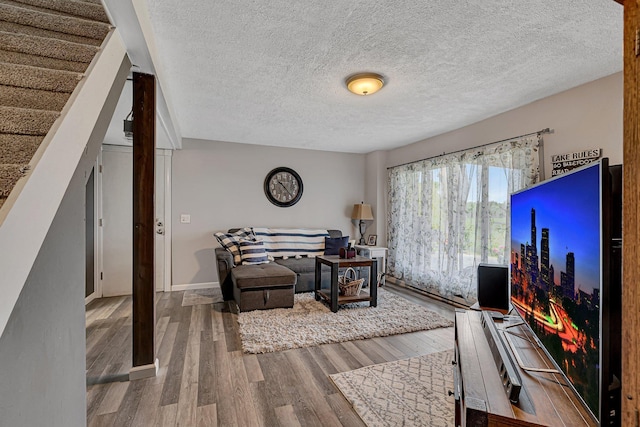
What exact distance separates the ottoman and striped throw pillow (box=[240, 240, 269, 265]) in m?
0.37

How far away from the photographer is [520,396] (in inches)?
39.2

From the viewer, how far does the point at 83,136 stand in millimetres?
1052

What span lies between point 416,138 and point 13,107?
4271 millimetres

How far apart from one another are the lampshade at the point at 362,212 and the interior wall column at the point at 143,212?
3.70 metres

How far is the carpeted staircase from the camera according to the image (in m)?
0.98

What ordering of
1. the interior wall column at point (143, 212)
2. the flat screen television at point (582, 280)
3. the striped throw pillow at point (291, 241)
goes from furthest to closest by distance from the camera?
the striped throw pillow at point (291, 241), the interior wall column at point (143, 212), the flat screen television at point (582, 280)

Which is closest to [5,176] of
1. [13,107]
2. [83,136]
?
[83,136]

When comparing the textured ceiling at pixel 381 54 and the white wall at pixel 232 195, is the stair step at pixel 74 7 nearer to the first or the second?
the textured ceiling at pixel 381 54

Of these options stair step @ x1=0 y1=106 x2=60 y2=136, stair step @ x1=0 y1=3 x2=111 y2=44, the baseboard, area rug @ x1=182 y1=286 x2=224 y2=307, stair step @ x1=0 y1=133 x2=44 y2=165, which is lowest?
area rug @ x1=182 y1=286 x2=224 y2=307

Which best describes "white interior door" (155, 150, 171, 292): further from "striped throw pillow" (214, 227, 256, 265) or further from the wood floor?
the wood floor

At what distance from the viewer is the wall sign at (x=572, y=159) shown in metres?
2.45

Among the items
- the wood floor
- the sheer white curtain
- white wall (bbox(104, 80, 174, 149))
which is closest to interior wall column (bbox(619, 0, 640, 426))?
the wood floor

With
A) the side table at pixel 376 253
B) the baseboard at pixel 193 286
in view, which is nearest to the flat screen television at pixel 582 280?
the side table at pixel 376 253

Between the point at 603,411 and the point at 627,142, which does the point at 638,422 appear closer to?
the point at 603,411
